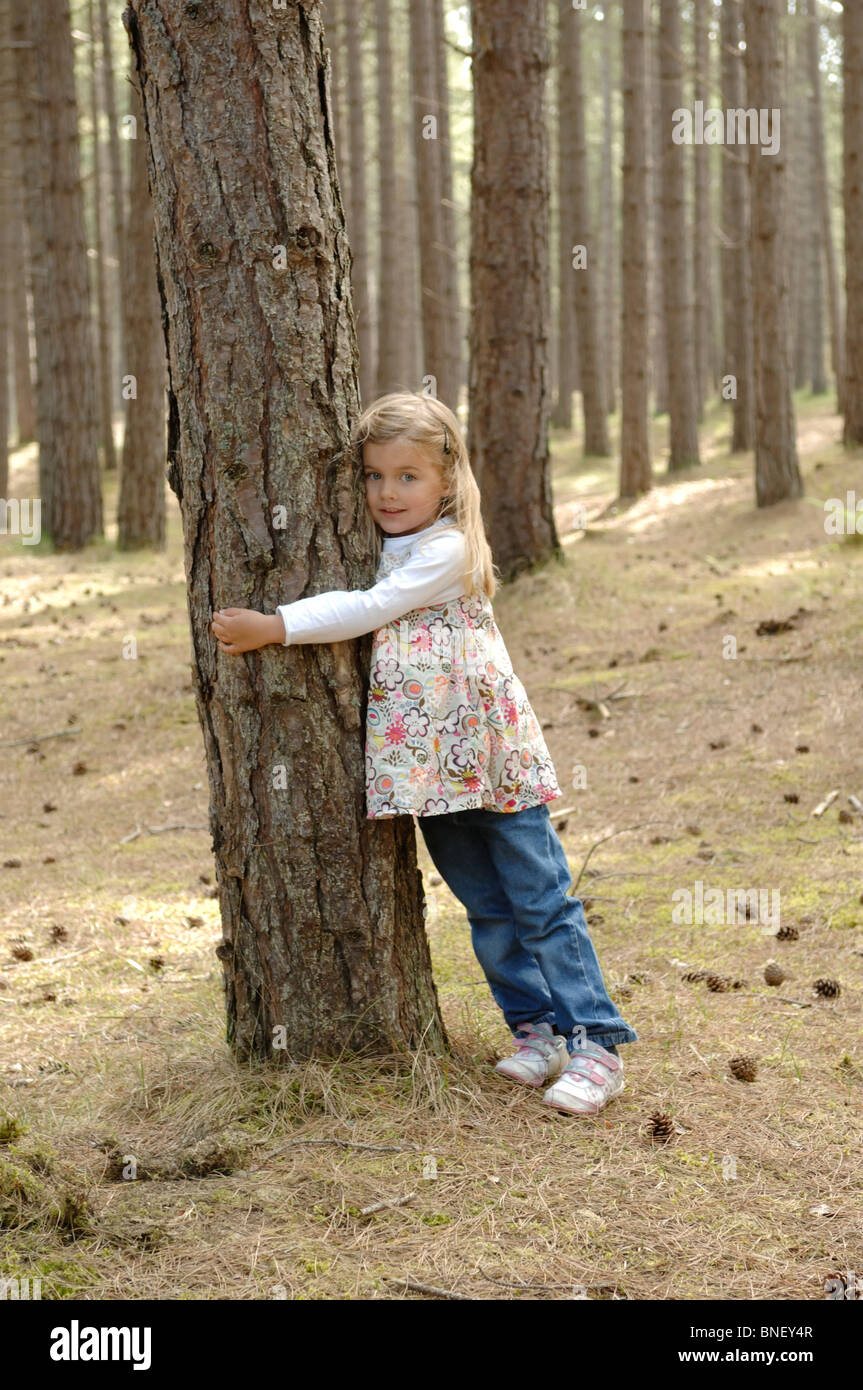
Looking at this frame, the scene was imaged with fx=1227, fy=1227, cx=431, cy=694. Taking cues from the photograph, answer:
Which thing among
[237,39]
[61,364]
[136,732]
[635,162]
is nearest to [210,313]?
[237,39]

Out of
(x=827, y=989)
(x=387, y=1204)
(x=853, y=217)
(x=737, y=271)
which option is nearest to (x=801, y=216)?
(x=737, y=271)

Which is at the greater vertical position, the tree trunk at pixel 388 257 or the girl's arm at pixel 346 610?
the tree trunk at pixel 388 257

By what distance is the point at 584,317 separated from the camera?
62.3 feet

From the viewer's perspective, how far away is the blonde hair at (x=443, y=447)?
10.9 feet

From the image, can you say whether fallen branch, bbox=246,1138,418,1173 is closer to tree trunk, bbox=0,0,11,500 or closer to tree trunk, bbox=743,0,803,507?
tree trunk, bbox=743,0,803,507

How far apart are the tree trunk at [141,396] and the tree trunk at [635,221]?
228 inches

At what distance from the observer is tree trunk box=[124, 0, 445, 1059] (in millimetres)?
3092

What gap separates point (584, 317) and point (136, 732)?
43.0 feet

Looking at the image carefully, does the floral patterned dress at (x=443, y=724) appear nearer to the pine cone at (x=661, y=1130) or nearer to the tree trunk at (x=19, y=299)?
the pine cone at (x=661, y=1130)

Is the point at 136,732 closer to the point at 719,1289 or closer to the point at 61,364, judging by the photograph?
the point at 719,1289

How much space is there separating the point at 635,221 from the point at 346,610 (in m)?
14.0

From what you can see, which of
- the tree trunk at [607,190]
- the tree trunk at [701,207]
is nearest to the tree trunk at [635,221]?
the tree trunk at [701,207]

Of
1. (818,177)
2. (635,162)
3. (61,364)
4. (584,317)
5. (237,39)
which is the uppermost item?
(818,177)

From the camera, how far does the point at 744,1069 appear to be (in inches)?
140
